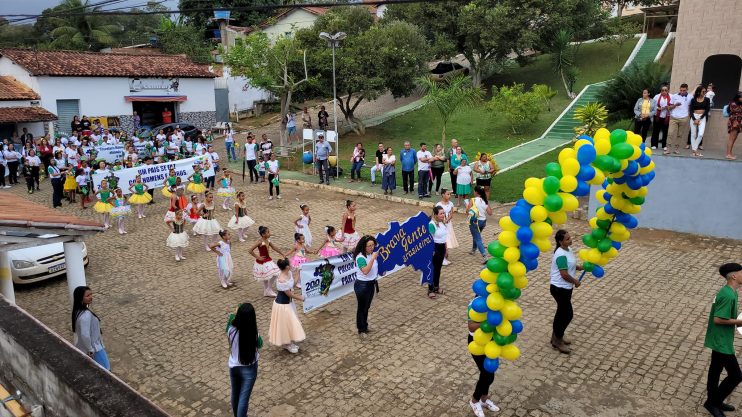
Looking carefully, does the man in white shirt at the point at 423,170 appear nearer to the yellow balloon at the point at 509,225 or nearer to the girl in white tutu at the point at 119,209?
the girl in white tutu at the point at 119,209

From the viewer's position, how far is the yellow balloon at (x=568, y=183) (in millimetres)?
6457

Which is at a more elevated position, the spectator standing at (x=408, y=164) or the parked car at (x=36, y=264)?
the spectator standing at (x=408, y=164)

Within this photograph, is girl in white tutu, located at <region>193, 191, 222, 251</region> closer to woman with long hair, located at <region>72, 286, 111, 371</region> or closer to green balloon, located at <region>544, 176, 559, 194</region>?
woman with long hair, located at <region>72, 286, 111, 371</region>

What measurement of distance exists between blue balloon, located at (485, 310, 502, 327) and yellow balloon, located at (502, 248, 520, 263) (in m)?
0.62

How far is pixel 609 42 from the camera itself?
35.7 meters

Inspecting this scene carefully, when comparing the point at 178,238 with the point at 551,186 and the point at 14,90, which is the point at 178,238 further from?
the point at 14,90

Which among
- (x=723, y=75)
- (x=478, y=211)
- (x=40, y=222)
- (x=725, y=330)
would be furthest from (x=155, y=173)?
(x=723, y=75)

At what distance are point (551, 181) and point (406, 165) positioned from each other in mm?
11832

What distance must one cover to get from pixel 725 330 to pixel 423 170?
38.7 feet

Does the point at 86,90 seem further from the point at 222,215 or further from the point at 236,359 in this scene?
the point at 236,359

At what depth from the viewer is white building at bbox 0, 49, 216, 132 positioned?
28.2 meters

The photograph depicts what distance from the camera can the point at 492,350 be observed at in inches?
257

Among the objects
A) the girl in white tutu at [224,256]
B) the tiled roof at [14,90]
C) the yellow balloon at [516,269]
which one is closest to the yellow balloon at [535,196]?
the yellow balloon at [516,269]

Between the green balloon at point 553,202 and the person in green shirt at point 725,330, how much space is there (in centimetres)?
196
